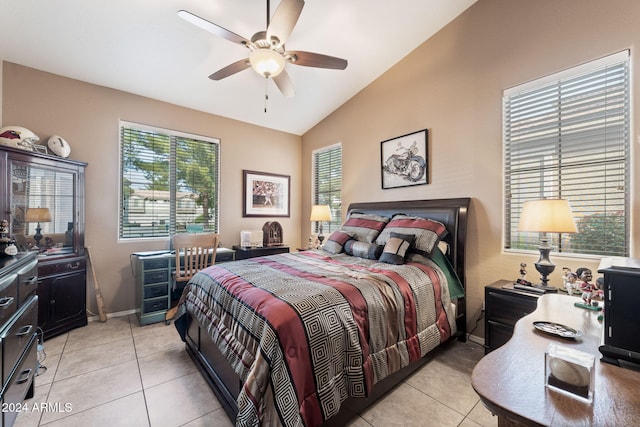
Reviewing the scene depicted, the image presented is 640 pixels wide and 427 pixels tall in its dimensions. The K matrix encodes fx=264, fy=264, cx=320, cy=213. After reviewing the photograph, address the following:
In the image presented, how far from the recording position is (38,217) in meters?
2.68

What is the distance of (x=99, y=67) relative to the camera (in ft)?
9.55

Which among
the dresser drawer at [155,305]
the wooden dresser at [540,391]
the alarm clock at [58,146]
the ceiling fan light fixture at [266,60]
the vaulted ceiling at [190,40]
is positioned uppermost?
the vaulted ceiling at [190,40]

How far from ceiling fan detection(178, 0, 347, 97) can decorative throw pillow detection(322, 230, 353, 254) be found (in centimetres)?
178

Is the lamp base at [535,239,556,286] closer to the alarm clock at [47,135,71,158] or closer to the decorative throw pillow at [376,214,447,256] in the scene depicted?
the decorative throw pillow at [376,214,447,256]

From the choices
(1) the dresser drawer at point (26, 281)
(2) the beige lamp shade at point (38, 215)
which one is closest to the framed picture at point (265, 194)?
(2) the beige lamp shade at point (38, 215)

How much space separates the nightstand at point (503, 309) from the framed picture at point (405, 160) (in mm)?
1430

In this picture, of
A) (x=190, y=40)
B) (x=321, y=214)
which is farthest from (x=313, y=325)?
(x=190, y=40)

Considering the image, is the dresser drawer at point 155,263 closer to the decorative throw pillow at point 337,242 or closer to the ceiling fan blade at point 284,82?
the decorative throw pillow at point 337,242

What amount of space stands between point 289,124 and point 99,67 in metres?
2.56

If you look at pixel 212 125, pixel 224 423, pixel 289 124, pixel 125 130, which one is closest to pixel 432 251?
pixel 224 423

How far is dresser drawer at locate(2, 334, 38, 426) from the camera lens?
4.48 ft

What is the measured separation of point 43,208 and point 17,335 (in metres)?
1.80

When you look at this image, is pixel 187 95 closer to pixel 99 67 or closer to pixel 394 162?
pixel 99 67

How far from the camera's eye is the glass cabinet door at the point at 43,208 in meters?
2.51
